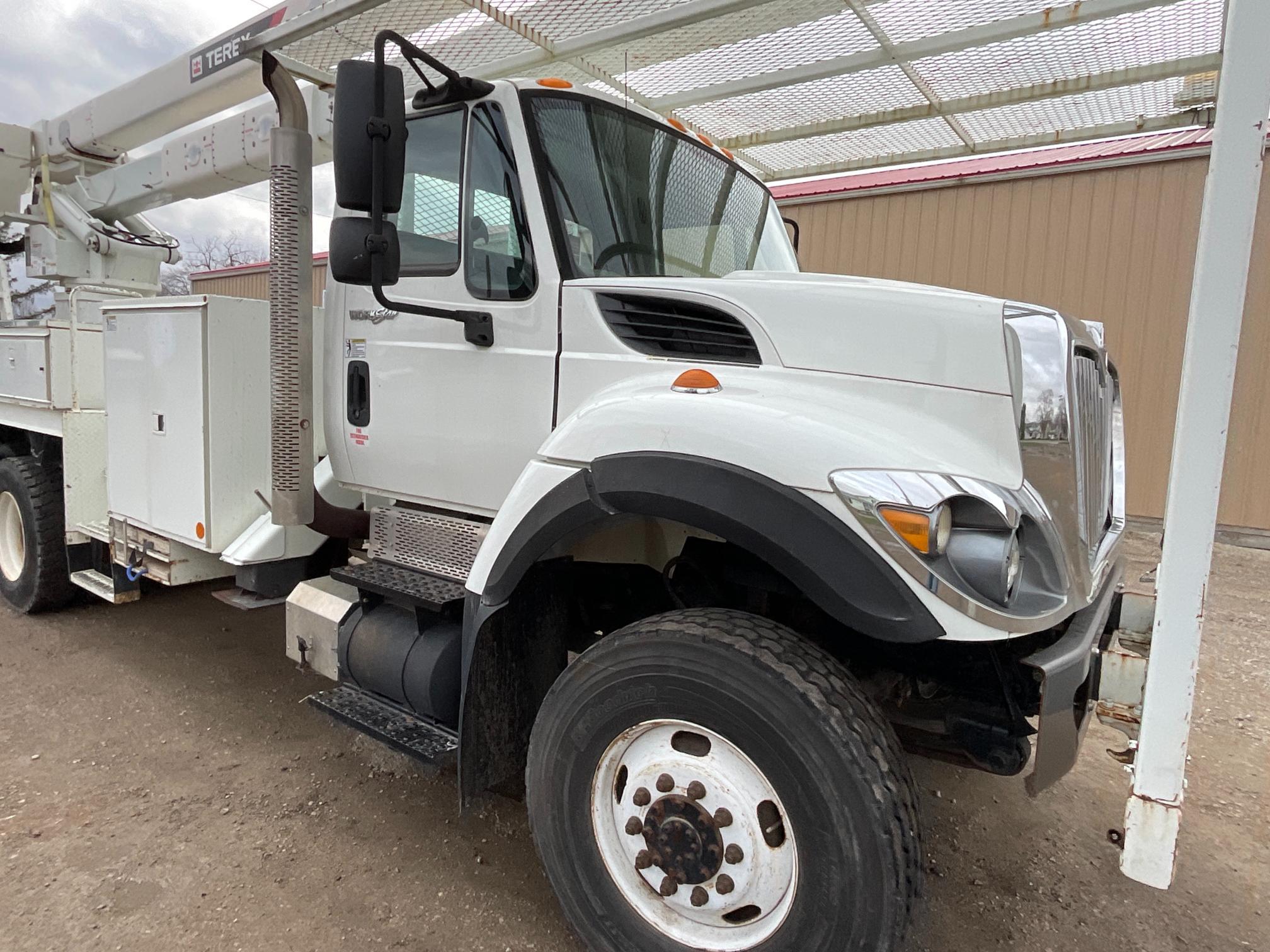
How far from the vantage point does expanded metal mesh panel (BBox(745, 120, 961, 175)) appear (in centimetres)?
356

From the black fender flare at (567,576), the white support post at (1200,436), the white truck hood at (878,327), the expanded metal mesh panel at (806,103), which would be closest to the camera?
the white support post at (1200,436)

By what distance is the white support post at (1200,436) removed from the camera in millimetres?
1613

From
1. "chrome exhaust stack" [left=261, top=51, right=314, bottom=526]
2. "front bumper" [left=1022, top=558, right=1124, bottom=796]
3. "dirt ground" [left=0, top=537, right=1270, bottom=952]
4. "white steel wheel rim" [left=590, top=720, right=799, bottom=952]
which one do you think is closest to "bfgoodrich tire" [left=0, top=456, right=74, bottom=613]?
"dirt ground" [left=0, top=537, right=1270, bottom=952]

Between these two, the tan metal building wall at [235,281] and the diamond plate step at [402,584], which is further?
the tan metal building wall at [235,281]

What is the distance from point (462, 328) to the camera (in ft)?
8.55

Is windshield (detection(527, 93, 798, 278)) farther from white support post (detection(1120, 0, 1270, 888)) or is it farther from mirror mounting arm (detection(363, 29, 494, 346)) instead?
white support post (detection(1120, 0, 1270, 888))

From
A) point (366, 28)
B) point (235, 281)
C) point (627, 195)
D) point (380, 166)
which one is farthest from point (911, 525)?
point (235, 281)

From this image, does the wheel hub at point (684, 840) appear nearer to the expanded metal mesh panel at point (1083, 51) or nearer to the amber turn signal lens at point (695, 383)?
the amber turn signal lens at point (695, 383)

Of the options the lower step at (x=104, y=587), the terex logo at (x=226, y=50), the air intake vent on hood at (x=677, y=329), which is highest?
the terex logo at (x=226, y=50)

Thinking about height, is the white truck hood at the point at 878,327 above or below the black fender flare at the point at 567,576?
above

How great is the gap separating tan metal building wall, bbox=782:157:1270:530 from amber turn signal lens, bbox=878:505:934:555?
22.2 ft

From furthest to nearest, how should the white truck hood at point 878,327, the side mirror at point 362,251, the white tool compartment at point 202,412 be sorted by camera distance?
1. the white tool compartment at point 202,412
2. the side mirror at point 362,251
3. the white truck hood at point 878,327

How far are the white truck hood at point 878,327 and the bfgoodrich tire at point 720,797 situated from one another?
0.69 metres

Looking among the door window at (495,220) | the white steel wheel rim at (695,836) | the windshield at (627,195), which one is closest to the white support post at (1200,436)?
the white steel wheel rim at (695,836)
